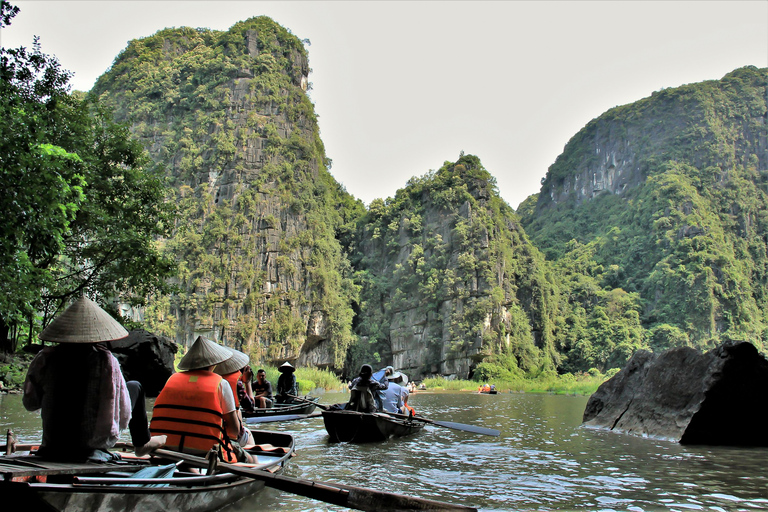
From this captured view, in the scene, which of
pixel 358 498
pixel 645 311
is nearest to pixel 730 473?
pixel 358 498

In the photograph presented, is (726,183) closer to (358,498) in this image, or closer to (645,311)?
(645,311)

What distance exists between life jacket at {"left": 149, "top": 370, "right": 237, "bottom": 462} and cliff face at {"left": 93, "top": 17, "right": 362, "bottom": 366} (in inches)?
1482

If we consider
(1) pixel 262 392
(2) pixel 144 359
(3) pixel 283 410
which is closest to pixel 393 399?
(3) pixel 283 410

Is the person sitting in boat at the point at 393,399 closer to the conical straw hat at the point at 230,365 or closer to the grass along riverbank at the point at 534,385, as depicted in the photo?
the conical straw hat at the point at 230,365

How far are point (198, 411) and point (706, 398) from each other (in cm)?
915

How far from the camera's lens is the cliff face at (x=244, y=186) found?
4244 cm

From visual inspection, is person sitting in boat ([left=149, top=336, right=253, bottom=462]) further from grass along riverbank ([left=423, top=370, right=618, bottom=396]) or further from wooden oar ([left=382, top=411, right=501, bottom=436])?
grass along riverbank ([left=423, top=370, right=618, bottom=396])

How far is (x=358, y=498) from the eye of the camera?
3.98m

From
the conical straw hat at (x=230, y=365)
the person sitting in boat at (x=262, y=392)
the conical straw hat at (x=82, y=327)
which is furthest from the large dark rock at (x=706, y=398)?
the conical straw hat at (x=82, y=327)

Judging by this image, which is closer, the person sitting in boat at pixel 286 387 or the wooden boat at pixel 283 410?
the wooden boat at pixel 283 410

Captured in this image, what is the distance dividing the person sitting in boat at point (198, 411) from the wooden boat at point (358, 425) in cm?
463

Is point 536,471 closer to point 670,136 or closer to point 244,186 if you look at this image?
point 244,186

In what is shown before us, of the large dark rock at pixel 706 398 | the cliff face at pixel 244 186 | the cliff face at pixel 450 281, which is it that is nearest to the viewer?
the large dark rock at pixel 706 398

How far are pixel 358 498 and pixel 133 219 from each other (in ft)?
44.4
